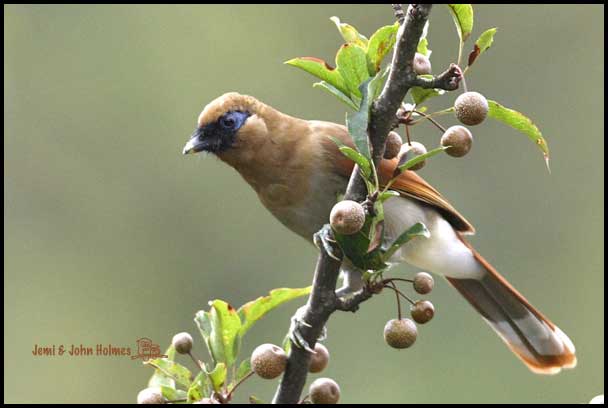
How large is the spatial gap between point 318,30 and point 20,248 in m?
4.65

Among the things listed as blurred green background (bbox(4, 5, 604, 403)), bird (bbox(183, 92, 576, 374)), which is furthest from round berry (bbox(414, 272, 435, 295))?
blurred green background (bbox(4, 5, 604, 403))

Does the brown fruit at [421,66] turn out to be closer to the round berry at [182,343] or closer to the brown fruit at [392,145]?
the brown fruit at [392,145]

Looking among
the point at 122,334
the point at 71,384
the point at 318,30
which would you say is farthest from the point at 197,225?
the point at 318,30

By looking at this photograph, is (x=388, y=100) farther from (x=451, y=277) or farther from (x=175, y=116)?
(x=175, y=116)

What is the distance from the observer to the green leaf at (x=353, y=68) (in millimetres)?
2572

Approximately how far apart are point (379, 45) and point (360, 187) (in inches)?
15.6

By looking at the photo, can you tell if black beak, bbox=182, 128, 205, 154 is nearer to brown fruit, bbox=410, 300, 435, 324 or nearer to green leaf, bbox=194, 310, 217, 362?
green leaf, bbox=194, 310, 217, 362

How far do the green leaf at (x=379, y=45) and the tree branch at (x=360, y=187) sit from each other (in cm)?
7

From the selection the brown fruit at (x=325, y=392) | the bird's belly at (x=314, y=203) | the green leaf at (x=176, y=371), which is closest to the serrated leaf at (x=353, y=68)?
the brown fruit at (x=325, y=392)

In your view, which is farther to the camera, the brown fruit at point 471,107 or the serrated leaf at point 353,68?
the serrated leaf at point 353,68

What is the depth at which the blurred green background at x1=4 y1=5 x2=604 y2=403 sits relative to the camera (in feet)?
29.5

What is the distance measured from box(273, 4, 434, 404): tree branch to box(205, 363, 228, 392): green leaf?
17cm

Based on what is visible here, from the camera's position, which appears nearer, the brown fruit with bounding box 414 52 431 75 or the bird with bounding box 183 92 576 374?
the brown fruit with bounding box 414 52 431 75

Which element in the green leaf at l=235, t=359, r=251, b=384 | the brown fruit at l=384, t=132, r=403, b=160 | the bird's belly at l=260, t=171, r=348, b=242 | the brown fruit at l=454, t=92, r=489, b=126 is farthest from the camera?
the bird's belly at l=260, t=171, r=348, b=242
